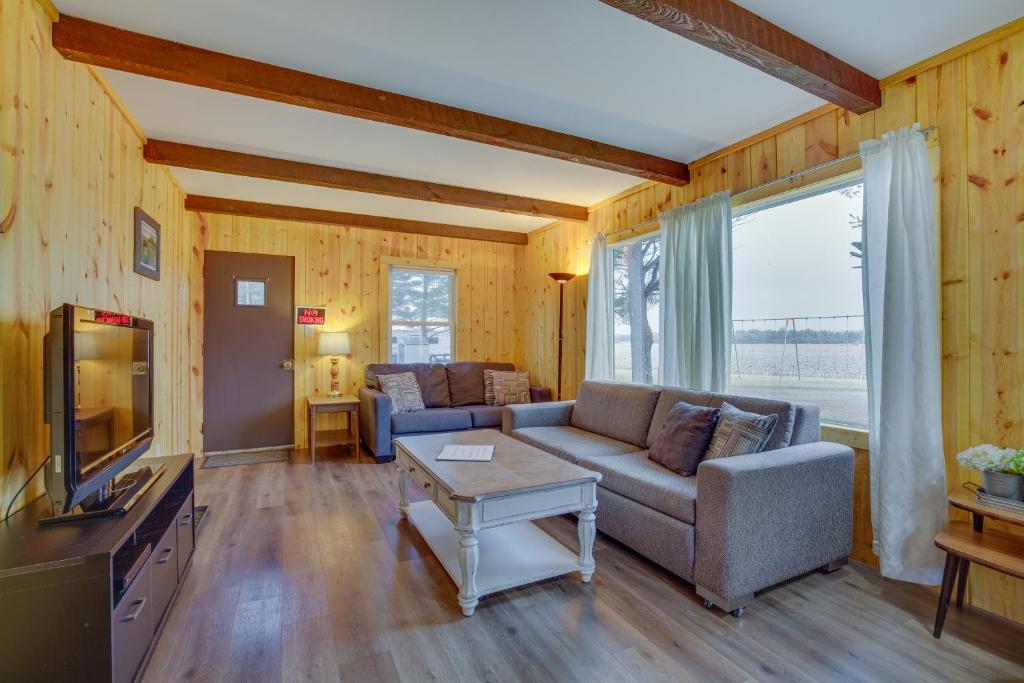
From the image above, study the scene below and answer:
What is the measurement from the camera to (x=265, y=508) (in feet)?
10.1

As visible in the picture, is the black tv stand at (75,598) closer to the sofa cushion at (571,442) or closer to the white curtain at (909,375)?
the sofa cushion at (571,442)

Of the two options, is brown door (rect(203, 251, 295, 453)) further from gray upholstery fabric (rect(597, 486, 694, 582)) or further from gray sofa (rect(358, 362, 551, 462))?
gray upholstery fabric (rect(597, 486, 694, 582))

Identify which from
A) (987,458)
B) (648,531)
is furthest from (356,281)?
(987,458)

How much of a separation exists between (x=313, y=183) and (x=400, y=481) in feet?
7.55

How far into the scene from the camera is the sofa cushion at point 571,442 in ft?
9.54

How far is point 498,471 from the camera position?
2.20m

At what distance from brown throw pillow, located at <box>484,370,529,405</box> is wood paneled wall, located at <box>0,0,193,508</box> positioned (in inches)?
125

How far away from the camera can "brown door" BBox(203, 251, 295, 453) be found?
447cm

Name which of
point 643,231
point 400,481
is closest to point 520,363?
point 643,231

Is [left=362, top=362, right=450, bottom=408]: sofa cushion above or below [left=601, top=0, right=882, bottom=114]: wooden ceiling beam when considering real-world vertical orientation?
below

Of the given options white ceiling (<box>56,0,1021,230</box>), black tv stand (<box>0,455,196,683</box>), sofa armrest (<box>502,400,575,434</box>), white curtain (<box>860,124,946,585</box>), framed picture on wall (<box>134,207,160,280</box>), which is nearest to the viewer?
black tv stand (<box>0,455,196,683</box>)

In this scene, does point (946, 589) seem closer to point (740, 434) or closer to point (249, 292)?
point (740, 434)

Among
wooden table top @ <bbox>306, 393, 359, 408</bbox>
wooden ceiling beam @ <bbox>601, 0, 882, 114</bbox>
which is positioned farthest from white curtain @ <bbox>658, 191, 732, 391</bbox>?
wooden table top @ <bbox>306, 393, 359, 408</bbox>

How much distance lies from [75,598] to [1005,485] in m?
3.09
